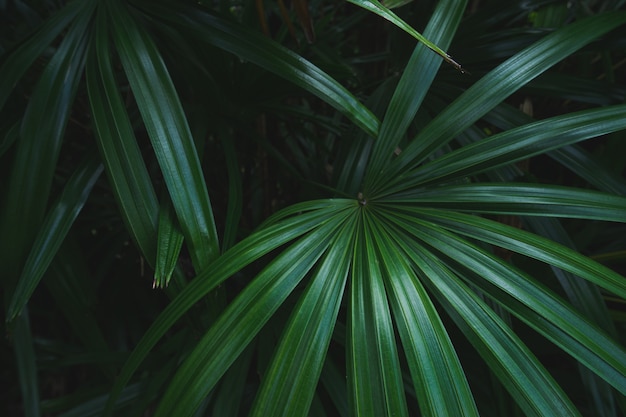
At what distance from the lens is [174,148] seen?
54 cm

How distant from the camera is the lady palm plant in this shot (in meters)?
0.46

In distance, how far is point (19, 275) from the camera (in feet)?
1.94

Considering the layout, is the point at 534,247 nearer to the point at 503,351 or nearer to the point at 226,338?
the point at 503,351

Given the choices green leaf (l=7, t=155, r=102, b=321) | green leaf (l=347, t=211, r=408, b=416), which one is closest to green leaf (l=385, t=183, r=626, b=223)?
green leaf (l=347, t=211, r=408, b=416)

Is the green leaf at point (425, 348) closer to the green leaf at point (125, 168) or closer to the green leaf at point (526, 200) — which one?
the green leaf at point (526, 200)

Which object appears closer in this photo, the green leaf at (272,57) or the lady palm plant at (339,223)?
the lady palm plant at (339,223)

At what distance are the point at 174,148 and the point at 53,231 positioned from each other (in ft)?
0.59

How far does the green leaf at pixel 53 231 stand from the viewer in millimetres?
560

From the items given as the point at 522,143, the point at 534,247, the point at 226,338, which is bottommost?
the point at 226,338

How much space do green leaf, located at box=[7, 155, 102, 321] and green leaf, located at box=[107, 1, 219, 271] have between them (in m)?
0.15

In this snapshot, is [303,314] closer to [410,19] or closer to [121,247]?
[410,19]

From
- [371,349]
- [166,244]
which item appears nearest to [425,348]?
[371,349]

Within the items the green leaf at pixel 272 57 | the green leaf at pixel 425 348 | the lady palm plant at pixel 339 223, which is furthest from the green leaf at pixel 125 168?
the green leaf at pixel 425 348

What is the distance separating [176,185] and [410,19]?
53 centimetres
